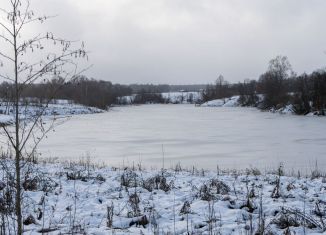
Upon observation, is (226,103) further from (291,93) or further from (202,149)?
(202,149)

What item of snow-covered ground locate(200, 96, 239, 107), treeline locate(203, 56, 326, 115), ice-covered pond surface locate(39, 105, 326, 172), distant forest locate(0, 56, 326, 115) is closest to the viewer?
distant forest locate(0, 56, 326, 115)

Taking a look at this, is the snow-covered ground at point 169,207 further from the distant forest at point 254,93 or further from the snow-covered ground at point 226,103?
the snow-covered ground at point 226,103

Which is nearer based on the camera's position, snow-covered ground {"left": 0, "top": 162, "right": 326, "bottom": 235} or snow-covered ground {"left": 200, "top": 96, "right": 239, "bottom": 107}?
snow-covered ground {"left": 0, "top": 162, "right": 326, "bottom": 235}

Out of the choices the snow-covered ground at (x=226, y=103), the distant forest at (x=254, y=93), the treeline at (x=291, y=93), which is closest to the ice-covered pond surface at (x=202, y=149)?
the distant forest at (x=254, y=93)

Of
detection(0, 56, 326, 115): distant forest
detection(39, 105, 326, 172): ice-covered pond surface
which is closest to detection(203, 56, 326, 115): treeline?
detection(0, 56, 326, 115): distant forest

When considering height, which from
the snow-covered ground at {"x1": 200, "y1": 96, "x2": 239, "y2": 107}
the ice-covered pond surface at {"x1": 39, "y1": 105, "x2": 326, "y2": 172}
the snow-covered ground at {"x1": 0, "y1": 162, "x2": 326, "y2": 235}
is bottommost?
the ice-covered pond surface at {"x1": 39, "y1": 105, "x2": 326, "y2": 172}

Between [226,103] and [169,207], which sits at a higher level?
[226,103]

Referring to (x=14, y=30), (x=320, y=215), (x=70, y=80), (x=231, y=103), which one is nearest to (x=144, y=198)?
(x=320, y=215)

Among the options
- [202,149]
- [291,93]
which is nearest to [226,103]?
[291,93]

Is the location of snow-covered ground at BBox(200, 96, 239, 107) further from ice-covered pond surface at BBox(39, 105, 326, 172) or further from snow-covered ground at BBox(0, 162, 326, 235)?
snow-covered ground at BBox(0, 162, 326, 235)

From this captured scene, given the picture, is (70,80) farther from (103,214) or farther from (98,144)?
(98,144)

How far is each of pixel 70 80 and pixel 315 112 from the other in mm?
44678

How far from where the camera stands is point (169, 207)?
6.48 meters

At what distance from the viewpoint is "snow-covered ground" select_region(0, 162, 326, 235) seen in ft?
17.1
